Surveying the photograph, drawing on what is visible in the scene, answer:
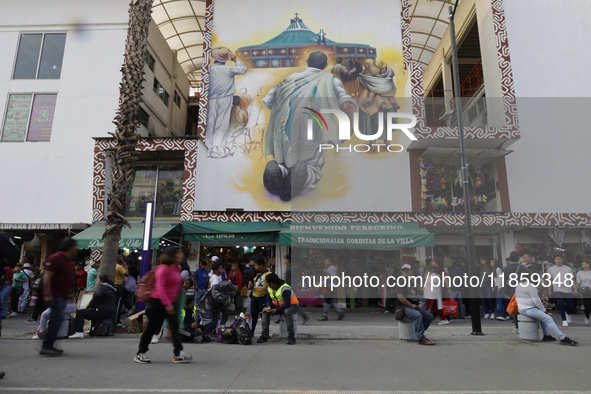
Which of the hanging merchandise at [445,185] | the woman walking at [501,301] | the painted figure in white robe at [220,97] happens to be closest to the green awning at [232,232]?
the painted figure in white robe at [220,97]

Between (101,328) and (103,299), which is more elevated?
(103,299)

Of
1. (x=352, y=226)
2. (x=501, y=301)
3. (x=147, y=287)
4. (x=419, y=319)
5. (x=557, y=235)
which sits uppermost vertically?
(x=352, y=226)

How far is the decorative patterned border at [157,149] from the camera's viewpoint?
14961mm

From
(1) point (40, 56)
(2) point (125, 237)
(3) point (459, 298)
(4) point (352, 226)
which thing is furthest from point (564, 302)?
(1) point (40, 56)

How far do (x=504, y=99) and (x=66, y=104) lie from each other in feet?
57.1

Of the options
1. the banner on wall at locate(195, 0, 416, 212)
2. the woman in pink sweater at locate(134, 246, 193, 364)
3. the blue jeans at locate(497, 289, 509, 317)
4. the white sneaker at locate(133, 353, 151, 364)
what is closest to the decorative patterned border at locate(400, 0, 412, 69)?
the banner on wall at locate(195, 0, 416, 212)

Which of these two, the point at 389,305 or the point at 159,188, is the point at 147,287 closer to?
the point at 389,305

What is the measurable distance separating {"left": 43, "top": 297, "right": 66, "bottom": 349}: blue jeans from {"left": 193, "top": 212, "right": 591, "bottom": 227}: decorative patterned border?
894cm

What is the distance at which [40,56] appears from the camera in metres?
17.2

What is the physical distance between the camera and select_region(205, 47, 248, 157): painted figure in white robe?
15.7 metres

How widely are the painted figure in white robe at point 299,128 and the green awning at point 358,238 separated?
2.05 m

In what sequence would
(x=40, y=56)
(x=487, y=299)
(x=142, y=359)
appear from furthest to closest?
(x=40, y=56), (x=487, y=299), (x=142, y=359)

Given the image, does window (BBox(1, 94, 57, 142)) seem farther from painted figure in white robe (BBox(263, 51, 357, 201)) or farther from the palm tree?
painted figure in white robe (BBox(263, 51, 357, 201))

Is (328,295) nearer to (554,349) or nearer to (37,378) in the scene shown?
(554,349)
